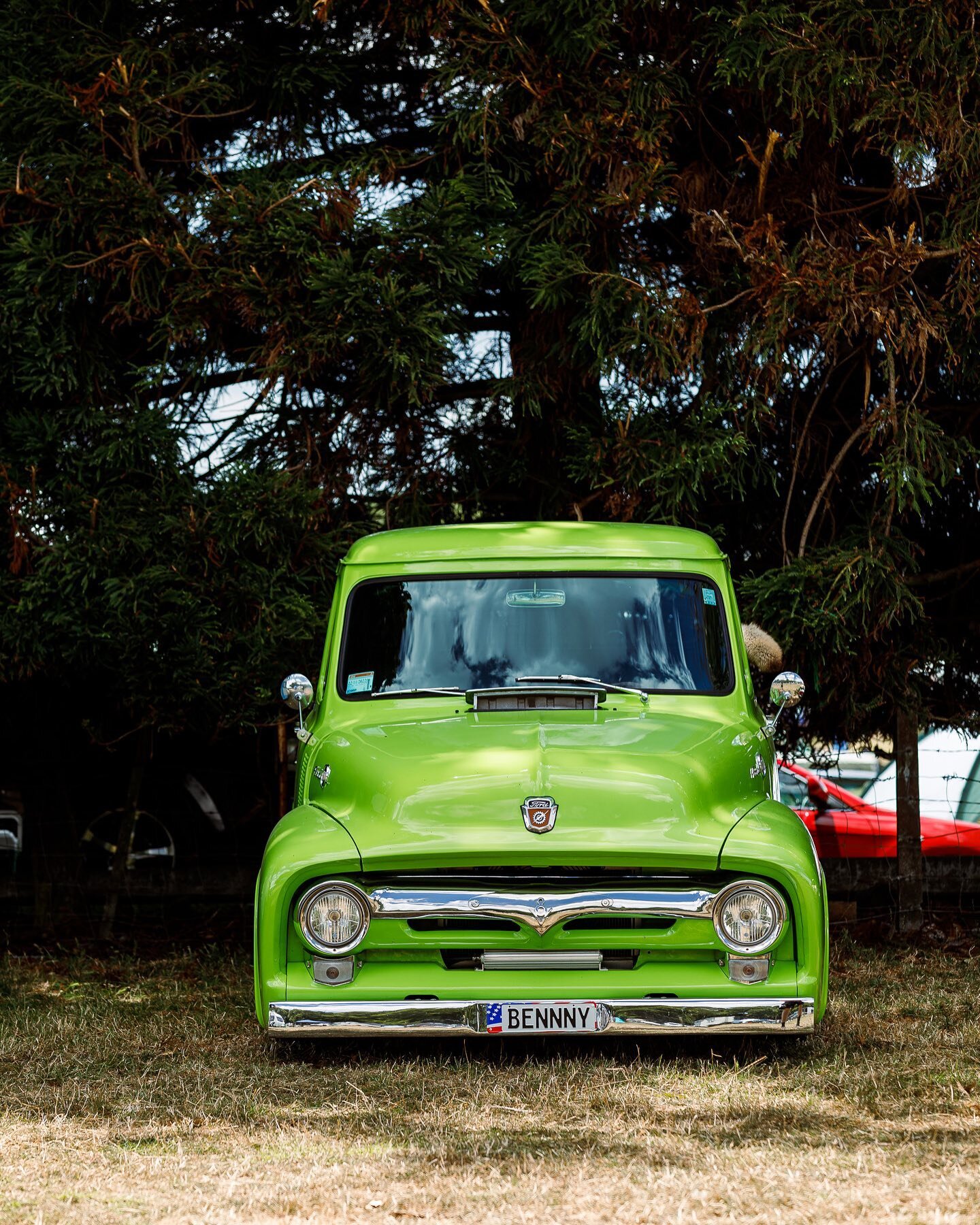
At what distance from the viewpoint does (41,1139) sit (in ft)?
15.4

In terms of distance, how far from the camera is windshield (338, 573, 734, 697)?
20.8ft

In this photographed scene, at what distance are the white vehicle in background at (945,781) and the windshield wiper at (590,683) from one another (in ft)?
16.2

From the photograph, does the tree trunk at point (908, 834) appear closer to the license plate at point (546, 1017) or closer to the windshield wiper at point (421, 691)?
the windshield wiper at point (421, 691)

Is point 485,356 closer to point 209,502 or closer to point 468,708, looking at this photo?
point 209,502

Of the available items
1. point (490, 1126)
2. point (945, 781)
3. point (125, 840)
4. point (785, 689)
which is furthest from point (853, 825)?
point (490, 1126)

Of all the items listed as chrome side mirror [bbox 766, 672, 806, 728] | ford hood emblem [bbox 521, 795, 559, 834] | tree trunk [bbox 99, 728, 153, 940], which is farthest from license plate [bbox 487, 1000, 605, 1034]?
tree trunk [bbox 99, 728, 153, 940]

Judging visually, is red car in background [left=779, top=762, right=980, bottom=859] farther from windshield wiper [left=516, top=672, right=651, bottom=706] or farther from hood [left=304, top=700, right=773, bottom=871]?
hood [left=304, top=700, right=773, bottom=871]

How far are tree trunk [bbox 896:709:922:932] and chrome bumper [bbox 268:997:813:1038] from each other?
474 cm

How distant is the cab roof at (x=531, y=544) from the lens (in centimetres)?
662

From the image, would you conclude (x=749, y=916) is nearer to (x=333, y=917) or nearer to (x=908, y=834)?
(x=333, y=917)

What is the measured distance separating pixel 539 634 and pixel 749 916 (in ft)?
5.31

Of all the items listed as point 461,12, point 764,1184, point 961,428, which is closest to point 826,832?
point 961,428

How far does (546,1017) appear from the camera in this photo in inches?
205

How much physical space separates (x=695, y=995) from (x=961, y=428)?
15.2ft
